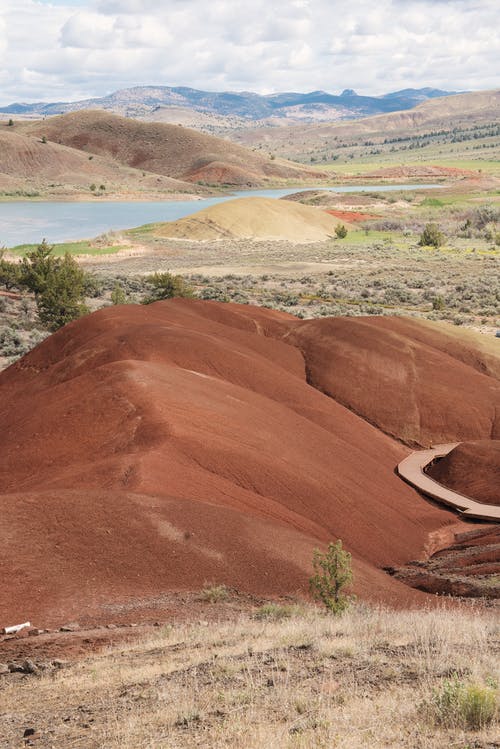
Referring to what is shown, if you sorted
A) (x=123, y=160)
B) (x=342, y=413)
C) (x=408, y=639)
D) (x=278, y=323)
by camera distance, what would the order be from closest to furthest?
1. (x=408, y=639)
2. (x=342, y=413)
3. (x=278, y=323)
4. (x=123, y=160)

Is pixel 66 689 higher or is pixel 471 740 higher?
pixel 471 740

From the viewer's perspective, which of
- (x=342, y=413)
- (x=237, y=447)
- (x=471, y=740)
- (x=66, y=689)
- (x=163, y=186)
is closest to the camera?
(x=471, y=740)

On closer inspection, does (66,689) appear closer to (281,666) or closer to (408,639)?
(281,666)

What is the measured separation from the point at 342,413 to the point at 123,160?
611ft

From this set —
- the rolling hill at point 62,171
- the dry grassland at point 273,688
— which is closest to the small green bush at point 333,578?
the dry grassland at point 273,688

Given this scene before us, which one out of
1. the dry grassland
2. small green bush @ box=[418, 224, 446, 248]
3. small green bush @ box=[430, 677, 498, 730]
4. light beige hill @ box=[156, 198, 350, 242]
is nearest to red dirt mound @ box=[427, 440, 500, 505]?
the dry grassland

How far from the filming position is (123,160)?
200 m

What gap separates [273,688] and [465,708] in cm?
198

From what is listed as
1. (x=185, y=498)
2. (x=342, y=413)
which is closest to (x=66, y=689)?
(x=185, y=498)

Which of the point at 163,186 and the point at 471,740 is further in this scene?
the point at 163,186

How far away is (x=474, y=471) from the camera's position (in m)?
23.0

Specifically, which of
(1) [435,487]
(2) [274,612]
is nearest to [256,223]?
(1) [435,487]

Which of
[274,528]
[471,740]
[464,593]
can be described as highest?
[471,740]

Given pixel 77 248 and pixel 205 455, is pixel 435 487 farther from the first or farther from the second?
pixel 77 248
